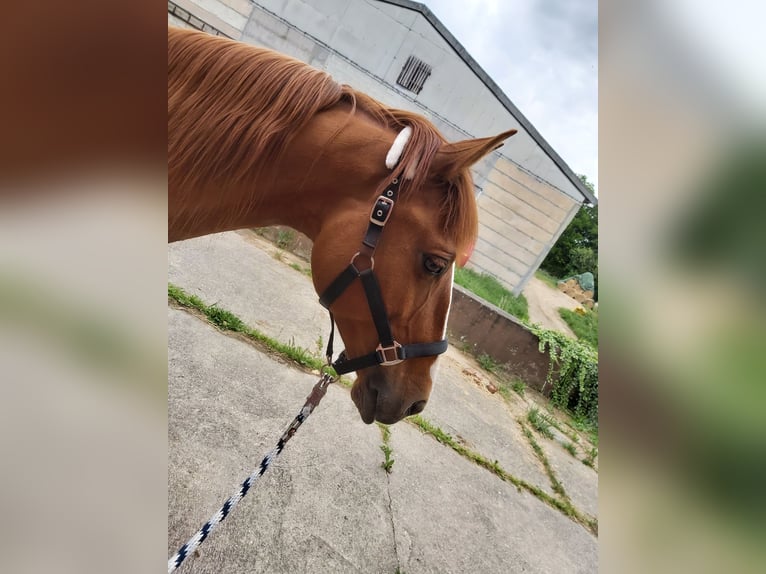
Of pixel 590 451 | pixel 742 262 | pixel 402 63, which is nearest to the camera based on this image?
pixel 742 262

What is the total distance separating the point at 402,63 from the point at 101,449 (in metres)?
11.7

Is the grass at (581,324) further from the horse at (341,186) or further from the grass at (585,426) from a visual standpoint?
the horse at (341,186)

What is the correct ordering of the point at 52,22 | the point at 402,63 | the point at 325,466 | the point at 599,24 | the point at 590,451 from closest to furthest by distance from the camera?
the point at 599,24 < the point at 52,22 < the point at 325,466 < the point at 590,451 < the point at 402,63

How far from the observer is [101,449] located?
38 centimetres

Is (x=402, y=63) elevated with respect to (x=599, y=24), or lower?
elevated

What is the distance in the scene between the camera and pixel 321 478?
2324mm

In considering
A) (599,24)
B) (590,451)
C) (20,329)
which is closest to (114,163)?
(20,329)

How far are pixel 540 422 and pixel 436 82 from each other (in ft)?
30.3

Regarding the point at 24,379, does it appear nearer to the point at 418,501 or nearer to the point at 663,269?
the point at 663,269

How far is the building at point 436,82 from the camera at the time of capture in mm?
9664

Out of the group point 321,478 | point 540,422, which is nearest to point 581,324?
point 540,422

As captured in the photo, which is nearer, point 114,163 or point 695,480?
point 695,480

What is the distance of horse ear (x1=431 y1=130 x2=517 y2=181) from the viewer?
1.29 m

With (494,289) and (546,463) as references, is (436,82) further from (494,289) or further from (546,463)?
(546,463)
